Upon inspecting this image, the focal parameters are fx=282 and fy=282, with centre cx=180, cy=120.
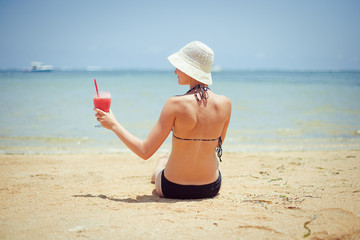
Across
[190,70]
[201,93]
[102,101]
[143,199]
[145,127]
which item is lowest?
[145,127]

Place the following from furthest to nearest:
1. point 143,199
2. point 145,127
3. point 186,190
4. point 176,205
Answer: point 145,127 < point 143,199 < point 186,190 < point 176,205

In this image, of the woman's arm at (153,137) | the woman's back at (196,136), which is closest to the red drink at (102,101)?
the woman's arm at (153,137)

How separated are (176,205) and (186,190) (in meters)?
0.20

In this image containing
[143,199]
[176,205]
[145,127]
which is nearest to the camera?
[176,205]

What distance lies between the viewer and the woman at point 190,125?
7.55 ft

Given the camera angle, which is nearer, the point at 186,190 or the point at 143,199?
the point at 186,190

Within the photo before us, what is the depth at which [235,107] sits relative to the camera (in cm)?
1145

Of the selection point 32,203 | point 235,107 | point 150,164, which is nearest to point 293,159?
point 150,164

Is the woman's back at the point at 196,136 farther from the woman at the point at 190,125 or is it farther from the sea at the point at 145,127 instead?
the sea at the point at 145,127

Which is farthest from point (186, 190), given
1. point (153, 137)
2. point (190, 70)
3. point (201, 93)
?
point (190, 70)

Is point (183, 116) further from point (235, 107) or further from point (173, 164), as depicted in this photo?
point (235, 107)

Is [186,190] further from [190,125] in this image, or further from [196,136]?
[190,125]

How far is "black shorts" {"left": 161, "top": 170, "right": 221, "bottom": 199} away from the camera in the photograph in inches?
103

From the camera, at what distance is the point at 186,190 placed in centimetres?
262
